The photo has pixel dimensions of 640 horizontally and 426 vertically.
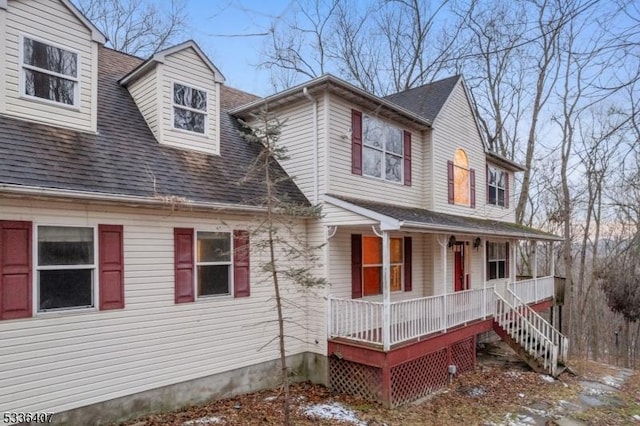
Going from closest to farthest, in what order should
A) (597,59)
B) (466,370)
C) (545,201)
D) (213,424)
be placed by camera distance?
1. (597,59)
2. (213,424)
3. (466,370)
4. (545,201)

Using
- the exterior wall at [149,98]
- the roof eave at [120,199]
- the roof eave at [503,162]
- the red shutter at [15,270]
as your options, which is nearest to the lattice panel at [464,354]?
the roof eave at [120,199]

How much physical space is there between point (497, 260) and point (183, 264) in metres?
12.8

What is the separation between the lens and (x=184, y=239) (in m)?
7.41

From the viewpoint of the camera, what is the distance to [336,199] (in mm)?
8711

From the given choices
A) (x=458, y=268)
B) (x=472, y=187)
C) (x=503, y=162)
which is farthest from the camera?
(x=503, y=162)

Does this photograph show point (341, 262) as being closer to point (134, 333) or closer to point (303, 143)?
point (303, 143)

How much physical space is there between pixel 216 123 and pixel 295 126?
1.85m

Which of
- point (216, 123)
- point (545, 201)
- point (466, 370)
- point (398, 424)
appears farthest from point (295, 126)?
point (545, 201)

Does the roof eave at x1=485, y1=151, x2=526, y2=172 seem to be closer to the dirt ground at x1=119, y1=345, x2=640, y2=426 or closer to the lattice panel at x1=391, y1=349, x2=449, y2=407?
the dirt ground at x1=119, y1=345, x2=640, y2=426

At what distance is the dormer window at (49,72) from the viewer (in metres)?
6.61

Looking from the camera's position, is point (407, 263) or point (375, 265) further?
point (407, 263)

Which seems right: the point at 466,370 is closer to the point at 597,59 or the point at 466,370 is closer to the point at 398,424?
the point at 398,424

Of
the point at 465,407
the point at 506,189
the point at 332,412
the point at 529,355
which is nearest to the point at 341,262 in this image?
the point at 332,412

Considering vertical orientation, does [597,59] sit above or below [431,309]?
above
